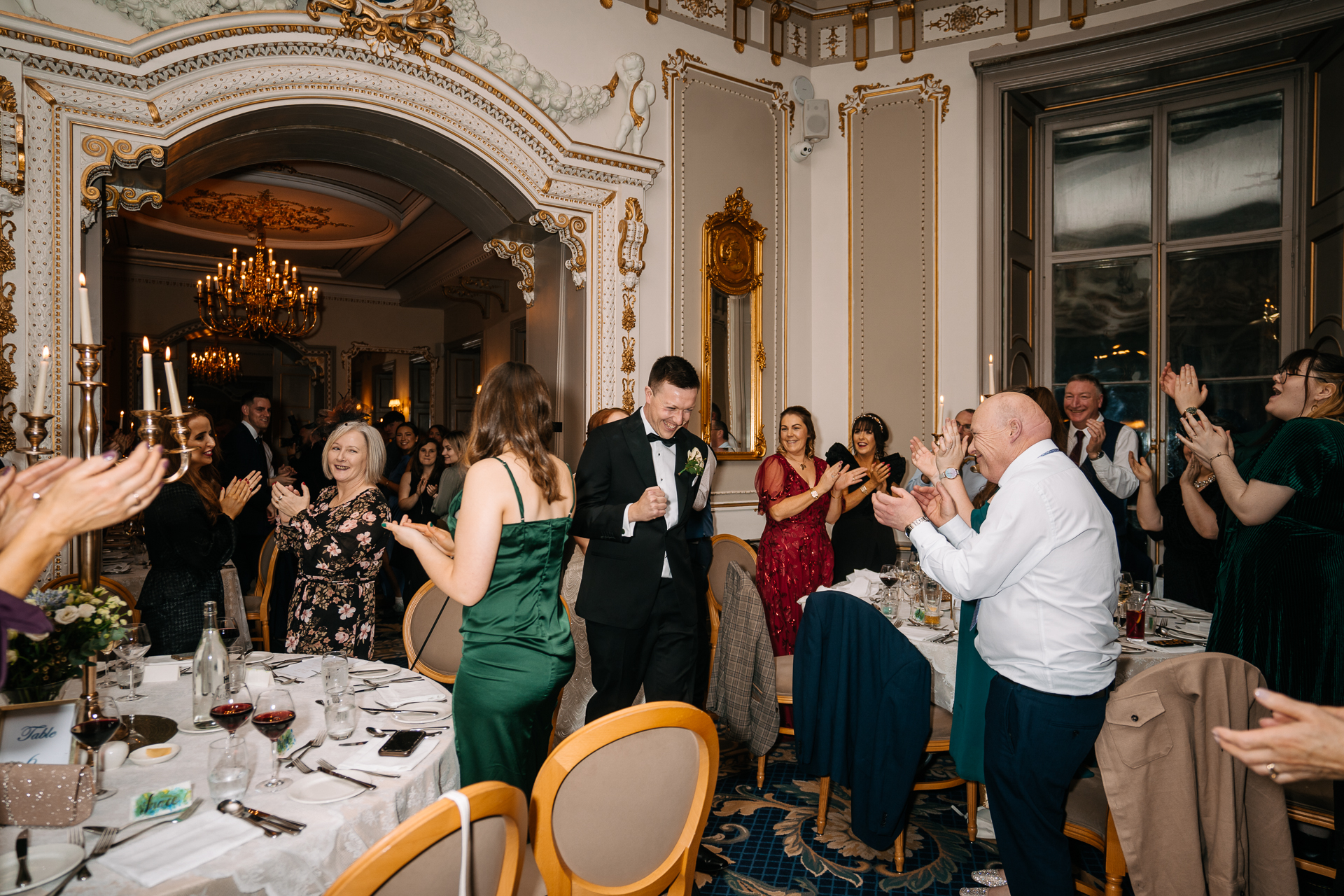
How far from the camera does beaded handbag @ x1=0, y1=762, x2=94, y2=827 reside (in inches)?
53.6

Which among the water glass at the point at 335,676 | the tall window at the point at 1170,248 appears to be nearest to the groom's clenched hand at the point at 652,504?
the water glass at the point at 335,676

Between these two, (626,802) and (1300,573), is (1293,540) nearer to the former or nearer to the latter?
(1300,573)

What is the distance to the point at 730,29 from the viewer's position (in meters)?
5.95

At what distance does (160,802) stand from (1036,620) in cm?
207

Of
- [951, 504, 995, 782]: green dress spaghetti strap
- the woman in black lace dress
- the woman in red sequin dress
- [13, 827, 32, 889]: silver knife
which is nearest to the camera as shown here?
[13, 827, 32, 889]: silver knife

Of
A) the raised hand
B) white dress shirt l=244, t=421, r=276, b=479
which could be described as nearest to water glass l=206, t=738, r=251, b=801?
the raised hand

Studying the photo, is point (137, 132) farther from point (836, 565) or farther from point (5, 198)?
point (836, 565)

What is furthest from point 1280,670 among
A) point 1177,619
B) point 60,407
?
point 60,407

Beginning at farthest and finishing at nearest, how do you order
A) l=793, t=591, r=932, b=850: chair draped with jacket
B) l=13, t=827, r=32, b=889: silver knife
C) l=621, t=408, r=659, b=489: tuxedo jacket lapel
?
l=621, t=408, r=659, b=489: tuxedo jacket lapel → l=793, t=591, r=932, b=850: chair draped with jacket → l=13, t=827, r=32, b=889: silver knife

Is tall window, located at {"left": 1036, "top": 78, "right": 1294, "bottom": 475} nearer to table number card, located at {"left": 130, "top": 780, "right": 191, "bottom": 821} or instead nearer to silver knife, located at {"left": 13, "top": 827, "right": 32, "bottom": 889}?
table number card, located at {"left": 130, "top": 780, "right": 191, "bottom": 821}

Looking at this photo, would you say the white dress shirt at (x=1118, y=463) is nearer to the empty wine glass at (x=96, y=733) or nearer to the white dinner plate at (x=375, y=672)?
the white dinner plate at (x=375, y=672)

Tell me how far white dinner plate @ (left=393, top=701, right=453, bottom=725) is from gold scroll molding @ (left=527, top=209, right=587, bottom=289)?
144 inches

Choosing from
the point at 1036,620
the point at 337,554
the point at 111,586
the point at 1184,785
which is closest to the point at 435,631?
the point at 337,554

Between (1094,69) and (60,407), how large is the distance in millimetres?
6845
